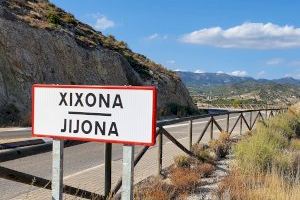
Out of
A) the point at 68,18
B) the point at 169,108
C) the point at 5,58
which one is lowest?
the point at 169,108

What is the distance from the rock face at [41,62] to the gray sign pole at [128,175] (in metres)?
22.9

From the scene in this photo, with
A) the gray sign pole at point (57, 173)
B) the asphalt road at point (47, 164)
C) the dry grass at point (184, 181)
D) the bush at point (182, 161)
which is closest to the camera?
the gray sign pole at point (57, 173)

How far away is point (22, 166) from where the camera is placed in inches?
472

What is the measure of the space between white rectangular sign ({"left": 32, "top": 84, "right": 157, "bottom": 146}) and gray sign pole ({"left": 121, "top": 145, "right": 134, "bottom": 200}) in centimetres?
8

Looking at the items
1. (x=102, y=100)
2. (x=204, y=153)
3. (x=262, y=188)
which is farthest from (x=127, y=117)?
(x=204, y=153)

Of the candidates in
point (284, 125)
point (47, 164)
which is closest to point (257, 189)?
point (47, 164)

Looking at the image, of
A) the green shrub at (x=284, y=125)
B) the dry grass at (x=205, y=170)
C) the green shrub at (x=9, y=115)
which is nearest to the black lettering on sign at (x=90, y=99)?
the dry grass at (x=205, y=170)

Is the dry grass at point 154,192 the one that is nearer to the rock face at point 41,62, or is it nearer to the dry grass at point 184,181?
the dry grass at point 184,181

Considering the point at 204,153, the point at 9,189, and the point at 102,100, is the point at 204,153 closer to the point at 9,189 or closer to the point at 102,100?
the point at 9,189

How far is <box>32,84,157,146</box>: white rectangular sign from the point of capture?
4285 millimetres

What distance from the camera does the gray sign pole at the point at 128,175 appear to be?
429cm

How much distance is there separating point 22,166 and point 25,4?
102 ft

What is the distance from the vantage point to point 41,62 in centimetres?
3291

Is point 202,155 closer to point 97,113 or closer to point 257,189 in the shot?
point 257,189
